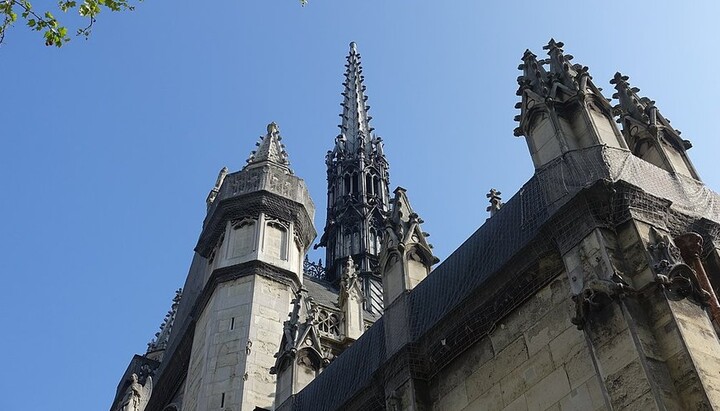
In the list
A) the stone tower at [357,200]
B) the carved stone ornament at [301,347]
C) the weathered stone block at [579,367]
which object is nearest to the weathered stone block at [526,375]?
the weathered stone block at [579,367]

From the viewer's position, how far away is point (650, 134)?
40.0 feet

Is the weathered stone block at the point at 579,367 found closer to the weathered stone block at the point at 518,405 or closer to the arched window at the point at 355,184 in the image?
the weathered stone block at the point at 518,405

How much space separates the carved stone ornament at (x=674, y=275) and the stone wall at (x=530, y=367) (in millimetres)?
1165

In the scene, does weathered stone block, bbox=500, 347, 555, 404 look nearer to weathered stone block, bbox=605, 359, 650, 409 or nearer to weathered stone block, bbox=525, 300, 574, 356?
weathered stone block, bbox=525, 300, 574, 356

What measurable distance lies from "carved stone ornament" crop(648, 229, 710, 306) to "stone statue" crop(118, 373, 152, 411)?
2117 centimetres

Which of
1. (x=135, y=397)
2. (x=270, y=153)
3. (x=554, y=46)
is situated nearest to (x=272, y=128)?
(x=270, y=153)

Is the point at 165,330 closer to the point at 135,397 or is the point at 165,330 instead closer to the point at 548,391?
the point at 135,397

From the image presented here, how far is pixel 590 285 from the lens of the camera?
888cm

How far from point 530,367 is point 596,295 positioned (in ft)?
5.00

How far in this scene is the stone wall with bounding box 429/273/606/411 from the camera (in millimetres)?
9172

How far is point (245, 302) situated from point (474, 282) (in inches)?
427

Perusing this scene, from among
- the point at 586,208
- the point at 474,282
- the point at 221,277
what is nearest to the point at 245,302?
the point at 221,277

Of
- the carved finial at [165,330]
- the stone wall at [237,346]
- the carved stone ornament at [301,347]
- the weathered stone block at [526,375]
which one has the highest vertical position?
the carved finial at [165,330]

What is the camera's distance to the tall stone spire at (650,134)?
11.9 m
